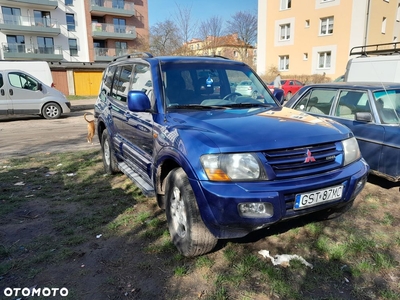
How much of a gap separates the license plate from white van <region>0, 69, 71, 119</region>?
1419cm

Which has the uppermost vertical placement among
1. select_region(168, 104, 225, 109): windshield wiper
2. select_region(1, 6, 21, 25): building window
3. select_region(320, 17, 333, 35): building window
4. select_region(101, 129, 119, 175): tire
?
select_region(1, 6, 21, 25): building window

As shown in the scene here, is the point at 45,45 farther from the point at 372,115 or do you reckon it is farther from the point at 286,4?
the point at 372,115

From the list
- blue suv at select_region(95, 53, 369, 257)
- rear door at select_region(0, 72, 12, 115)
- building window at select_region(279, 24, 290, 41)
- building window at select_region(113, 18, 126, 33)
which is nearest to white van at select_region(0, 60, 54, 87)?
rear door at select_region(0, 72, 12, 115)

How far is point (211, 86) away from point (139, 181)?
5.01 feet

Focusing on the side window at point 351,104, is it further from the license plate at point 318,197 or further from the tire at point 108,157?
the tire at point 108,157

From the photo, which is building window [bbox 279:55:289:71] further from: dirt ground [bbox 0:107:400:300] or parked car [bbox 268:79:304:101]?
dirt ground [bbox 0:107:400:300]

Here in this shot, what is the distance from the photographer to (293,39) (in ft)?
111

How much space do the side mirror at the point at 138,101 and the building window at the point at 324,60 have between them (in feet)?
104

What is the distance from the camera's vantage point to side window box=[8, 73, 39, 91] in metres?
13.3

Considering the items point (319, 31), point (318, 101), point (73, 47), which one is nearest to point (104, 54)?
point (73, 47)

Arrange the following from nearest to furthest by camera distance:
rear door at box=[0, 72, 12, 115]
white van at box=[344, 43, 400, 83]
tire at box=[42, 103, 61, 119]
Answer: white van at box=[344, 43, 400, 83], rear door at box=[0, 72, 12, 115], tire at box=[42, 103, 61, 119]

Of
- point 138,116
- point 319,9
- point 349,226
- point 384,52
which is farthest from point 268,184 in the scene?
point 319,9

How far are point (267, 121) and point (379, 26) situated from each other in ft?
111

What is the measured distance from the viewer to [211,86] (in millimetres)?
3924
